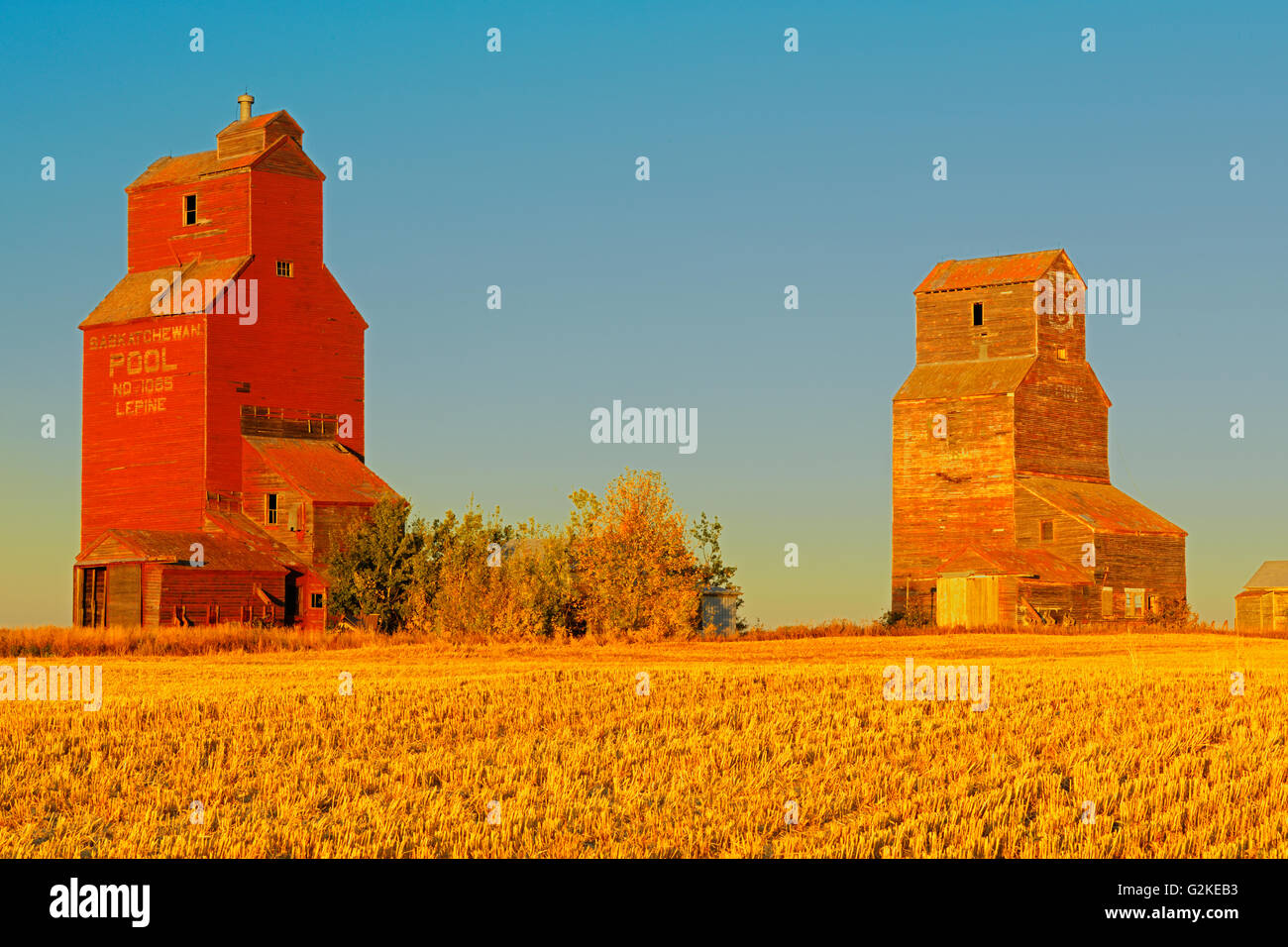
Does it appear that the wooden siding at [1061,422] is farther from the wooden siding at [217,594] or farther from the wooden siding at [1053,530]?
the wooden siding at [217,594]

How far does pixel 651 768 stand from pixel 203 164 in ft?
161

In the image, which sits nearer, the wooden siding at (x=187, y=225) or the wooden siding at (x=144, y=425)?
the wooden siding at (x=144, y=425)

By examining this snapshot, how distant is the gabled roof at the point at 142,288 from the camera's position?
56.7 meters

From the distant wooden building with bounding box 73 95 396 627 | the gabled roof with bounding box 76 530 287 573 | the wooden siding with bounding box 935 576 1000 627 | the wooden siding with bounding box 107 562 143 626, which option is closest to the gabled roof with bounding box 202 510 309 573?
the distant wooden building with bounding box 73 95 396 627

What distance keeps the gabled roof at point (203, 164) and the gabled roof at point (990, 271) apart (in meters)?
23.7

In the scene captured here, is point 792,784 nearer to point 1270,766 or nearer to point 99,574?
point 1270,766

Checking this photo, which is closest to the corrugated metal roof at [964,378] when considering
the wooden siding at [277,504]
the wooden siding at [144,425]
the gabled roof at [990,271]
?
the gabled roof at [990,271]

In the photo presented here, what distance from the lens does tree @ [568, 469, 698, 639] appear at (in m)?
47.4

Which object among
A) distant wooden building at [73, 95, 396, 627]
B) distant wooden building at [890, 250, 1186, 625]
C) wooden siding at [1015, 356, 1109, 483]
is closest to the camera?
distant wooden building at [73, 95, 396, 627]

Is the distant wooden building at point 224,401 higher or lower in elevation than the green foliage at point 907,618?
higher

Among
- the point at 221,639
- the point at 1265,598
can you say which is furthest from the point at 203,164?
the point at 1265,598

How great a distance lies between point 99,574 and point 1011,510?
103ft

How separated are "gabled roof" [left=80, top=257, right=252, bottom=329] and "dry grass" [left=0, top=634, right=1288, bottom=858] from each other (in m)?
30.8
